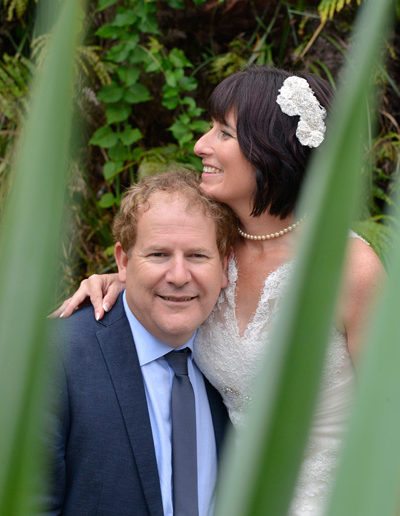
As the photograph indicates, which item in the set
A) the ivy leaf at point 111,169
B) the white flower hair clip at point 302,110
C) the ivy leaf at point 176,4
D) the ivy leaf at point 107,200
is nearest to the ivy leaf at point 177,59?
the ivy leaf at point 176,4

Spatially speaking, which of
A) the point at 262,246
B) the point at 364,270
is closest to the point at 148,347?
the point at 262,246

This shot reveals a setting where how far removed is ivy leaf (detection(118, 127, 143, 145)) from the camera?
5.30 metres

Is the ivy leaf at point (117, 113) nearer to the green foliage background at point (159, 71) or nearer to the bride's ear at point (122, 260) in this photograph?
the green foliage background at point (159, 71)

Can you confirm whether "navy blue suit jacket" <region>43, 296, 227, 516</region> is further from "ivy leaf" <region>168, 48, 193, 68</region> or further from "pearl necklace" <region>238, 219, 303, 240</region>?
"ivy leaf" <region>168, 48, 193, 68</region>

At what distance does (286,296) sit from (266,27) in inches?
226

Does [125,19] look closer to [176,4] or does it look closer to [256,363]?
[176,4]

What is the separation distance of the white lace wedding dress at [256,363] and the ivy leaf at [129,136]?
8.22ft

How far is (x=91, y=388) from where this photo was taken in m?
2.50

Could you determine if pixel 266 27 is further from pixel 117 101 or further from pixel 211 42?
pixel 117 101

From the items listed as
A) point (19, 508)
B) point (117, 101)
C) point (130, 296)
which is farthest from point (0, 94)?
point (19, 508)

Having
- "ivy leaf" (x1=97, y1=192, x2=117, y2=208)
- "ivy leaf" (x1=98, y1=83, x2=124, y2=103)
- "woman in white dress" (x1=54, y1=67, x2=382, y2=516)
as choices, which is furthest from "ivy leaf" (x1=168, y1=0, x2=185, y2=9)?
"woman in white dress" (x1=54, y1=67, x2=382, y2=516)

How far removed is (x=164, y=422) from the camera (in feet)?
8.38

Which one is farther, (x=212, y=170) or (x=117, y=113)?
(x=117, y=113)

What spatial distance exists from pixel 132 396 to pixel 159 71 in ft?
11.2
